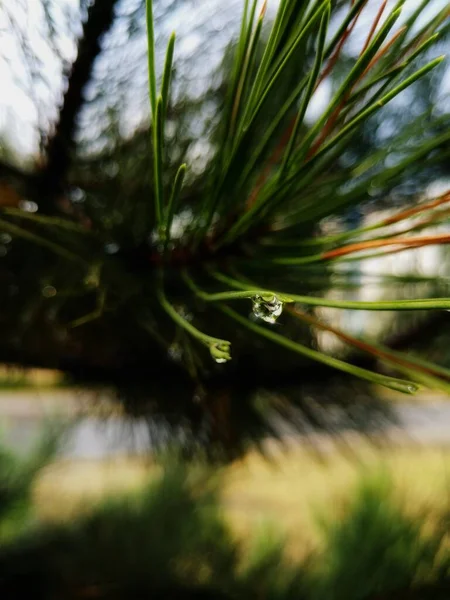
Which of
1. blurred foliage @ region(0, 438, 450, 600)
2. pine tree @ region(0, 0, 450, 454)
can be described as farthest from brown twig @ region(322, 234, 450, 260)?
blurred foliage @ region(0, 438, 450, 600)

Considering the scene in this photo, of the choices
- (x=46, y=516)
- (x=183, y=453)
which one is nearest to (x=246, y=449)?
A: (x=183, y=453)

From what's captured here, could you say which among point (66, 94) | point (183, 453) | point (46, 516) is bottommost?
point (46, 516)

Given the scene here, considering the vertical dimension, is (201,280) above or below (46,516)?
above

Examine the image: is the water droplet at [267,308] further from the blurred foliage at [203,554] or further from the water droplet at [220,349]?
the blurred foliage at [203,554]

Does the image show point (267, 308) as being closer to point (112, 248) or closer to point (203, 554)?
point (112, 248)

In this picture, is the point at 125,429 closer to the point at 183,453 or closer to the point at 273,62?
the point at 183,453

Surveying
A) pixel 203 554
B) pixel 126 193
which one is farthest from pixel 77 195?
pixel 203 554

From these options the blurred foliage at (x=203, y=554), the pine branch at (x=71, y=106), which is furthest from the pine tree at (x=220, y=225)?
the blurred foliage at (x=203, y=554)

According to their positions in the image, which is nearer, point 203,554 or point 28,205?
point 28,205
